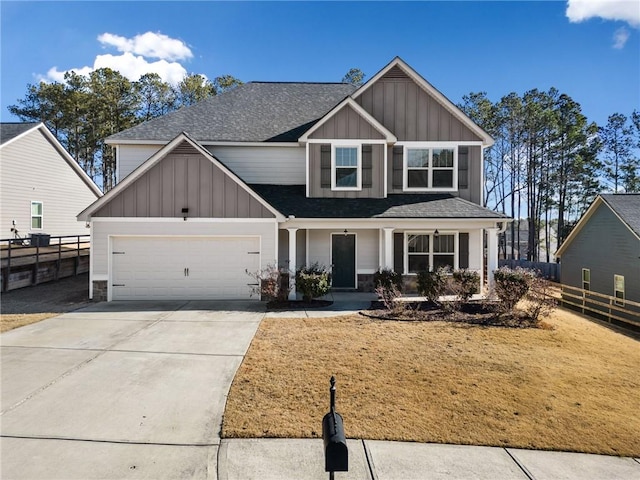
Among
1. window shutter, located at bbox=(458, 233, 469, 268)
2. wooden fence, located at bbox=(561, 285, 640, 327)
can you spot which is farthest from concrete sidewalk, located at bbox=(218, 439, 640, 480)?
wooden fence, located at bbox=(561, 285, 640, 327)

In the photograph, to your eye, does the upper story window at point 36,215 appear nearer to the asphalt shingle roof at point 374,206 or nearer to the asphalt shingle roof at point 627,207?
the asphalt shingle roof at point 374,206

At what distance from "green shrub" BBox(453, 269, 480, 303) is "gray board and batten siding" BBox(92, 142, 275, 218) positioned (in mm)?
6903

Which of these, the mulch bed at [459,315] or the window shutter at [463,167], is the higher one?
the window shutter at [463,167]

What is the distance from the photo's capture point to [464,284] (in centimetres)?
1143

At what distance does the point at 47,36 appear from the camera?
12828 mm

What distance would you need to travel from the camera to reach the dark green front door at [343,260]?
14070 millimetres

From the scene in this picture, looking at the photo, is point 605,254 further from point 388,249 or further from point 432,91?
point 388,249

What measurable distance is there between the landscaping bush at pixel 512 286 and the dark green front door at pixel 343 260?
5308mm

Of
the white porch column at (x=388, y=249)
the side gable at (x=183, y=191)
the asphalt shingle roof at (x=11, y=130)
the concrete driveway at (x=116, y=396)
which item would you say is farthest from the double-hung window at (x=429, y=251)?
the asphalt shingle roof at (x=11, y=130)

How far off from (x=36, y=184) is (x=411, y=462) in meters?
22.4

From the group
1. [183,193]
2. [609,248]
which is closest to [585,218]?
[609,248]

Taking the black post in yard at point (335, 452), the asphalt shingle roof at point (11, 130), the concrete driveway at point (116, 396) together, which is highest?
the asphalt shingle roof at point (11, 130)

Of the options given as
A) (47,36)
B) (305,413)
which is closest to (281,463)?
(305,413)

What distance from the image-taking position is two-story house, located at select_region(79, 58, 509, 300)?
1186 centimetres
